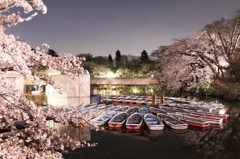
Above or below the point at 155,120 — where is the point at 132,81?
above

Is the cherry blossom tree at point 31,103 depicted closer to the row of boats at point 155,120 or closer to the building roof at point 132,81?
the row of boats at point 155,120

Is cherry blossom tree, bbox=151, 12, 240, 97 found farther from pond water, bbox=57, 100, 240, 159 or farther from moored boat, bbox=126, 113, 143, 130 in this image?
moored boat, bbox=126, 113, 143, 130

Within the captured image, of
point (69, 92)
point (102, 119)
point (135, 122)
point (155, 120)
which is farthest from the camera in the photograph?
point (69, 92)

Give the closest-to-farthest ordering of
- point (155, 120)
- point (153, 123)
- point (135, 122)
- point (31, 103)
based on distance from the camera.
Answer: point (31, 103) < point (153, 123) < point (135, 122) < point (155, 120)

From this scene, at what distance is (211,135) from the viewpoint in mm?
12102

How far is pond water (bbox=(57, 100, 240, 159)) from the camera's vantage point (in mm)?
9047

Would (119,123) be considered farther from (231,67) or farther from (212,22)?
(212,22)

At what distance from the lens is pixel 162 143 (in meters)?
10.6

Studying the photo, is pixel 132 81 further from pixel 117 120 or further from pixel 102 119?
pixel 102 119

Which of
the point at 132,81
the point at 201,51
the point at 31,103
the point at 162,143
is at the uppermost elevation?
the point at 201,51

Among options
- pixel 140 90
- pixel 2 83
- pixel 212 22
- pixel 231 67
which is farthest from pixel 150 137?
pixel 140 90

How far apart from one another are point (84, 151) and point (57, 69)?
19.9ft

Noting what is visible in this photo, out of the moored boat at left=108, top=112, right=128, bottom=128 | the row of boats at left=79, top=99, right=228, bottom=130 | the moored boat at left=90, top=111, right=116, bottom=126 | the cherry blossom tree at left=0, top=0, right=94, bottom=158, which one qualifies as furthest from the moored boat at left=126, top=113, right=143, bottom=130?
the cherry blossom tree at left=0, top=0, right=94, bottom=158

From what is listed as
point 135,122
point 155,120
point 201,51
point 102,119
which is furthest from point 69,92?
point 201,51
